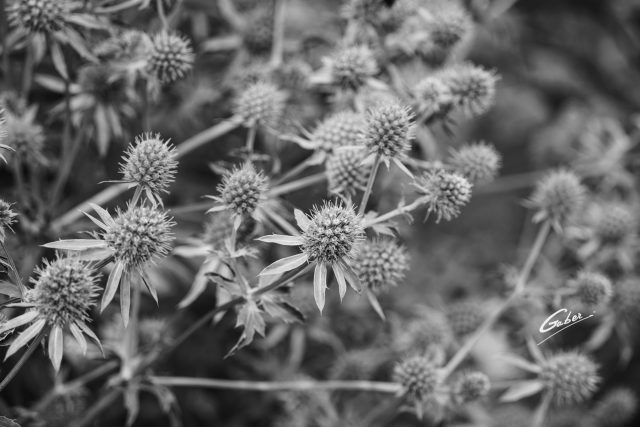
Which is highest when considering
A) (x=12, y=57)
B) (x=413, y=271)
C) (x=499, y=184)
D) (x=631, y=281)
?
(x=12, y=57)

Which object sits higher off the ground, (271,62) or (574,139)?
(271,62)

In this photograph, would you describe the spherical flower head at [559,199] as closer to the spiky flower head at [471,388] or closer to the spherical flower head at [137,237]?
the spiky flower head at [471,388]

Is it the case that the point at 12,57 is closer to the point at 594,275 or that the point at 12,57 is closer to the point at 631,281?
the point at 594,275

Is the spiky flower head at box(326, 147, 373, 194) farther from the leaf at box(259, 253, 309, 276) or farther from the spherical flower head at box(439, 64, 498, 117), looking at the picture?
the spherical flower head at box(439, 64, 498, 117)

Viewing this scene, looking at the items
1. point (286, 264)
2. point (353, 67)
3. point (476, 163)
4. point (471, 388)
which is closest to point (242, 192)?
point (286, 264)

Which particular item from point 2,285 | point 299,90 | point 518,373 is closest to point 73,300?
point 2,285

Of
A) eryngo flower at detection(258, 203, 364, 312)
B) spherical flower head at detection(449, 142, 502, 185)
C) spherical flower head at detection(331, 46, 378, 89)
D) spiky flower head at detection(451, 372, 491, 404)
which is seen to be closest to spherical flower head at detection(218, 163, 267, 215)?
eryngo flower at detection(258, 203, 364, 312)

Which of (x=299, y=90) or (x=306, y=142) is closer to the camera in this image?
(x=306, y=142)

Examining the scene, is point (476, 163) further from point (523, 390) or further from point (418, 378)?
point (523, 390)
